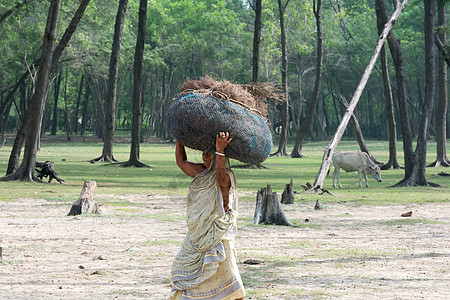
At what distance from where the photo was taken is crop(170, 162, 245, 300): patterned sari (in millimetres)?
5715

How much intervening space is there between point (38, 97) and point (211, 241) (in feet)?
59.1

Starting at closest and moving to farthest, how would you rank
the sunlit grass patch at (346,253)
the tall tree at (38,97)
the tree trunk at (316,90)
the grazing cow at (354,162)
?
the sunlit grass patch at (346,253) → the tall tree at (38,97) → the grazing cow at (354,162) → the tree trunk at (316,90)

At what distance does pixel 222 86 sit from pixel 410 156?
60.0 feet

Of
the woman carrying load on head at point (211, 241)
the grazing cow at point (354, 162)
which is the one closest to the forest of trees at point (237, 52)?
the grazing cow at point (354, 162)

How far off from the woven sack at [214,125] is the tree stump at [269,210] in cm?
746

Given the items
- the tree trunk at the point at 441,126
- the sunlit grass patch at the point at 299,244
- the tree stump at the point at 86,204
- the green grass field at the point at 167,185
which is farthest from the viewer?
the tree trunk at the point at 441,126

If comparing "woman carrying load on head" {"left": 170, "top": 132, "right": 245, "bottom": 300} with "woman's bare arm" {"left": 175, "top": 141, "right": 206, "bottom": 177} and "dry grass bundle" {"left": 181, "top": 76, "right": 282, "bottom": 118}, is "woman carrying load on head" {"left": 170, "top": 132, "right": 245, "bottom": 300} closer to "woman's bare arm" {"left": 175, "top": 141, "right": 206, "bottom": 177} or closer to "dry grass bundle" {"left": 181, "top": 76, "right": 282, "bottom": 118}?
"woman's bare arm" {"left": 175, "top": 141, "right": 206, "bottom": 177}

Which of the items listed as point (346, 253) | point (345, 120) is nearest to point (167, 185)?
point (345, 120)

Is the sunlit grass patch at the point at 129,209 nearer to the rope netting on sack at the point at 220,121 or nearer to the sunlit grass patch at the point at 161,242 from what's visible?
the sunlit grass patch at the point at 161,242

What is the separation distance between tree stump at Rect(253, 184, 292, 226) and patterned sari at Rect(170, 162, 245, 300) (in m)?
7.65

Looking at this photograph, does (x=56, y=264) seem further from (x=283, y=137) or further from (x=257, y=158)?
(x=283, y=137)

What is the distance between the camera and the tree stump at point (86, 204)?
1465 centimetres

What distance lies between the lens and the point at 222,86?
612cm

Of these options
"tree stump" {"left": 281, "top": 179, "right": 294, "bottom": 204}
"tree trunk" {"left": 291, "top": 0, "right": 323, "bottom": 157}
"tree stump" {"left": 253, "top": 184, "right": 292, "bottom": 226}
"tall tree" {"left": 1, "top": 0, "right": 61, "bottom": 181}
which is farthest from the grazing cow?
"tree trunk" {"left": 291, "top": 0, "right": 323, "bottom": 157}
